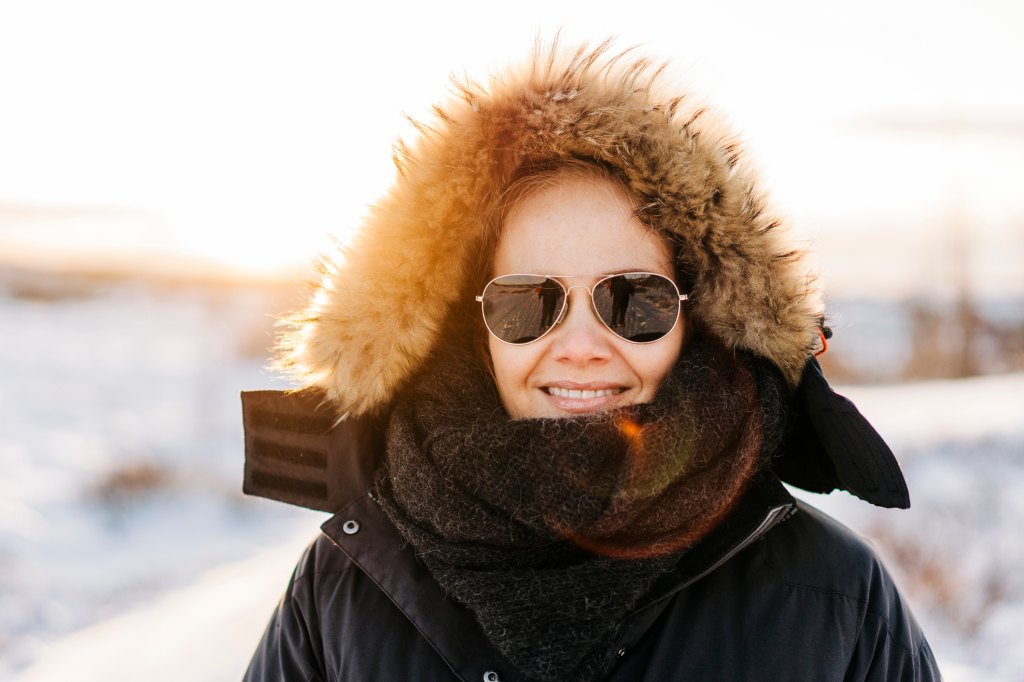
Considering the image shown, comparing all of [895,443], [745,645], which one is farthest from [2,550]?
[895,443]

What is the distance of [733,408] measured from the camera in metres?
1.53

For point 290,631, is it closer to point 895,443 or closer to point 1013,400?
point 895,443

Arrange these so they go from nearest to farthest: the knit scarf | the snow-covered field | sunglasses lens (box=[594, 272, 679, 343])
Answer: the knit scarf, sunglasses lens (box=[594, 272, 679, 343]), the snow-covered field

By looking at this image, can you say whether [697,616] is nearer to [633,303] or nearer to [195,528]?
[633,303]

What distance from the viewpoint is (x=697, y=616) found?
56.9 inches

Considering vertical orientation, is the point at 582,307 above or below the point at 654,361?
above

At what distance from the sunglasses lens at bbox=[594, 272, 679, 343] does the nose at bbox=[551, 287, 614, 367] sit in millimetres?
25

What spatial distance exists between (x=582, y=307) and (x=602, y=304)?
0.05 m

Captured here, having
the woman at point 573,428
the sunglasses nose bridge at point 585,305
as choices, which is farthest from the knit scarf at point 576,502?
the sunglasses nose bridge at point 585,305

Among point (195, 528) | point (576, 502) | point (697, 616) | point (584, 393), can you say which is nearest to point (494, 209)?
point (584, 393)

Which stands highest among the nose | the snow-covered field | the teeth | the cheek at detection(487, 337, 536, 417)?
the nose

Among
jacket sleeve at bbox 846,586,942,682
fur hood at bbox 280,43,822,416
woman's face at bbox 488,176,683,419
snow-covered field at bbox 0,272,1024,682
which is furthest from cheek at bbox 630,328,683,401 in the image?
snow-covered field at bbox 0,272,1024,682

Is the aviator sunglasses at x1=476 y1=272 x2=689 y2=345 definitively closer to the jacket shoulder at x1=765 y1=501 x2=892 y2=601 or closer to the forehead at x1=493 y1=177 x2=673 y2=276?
the forehead at x1=493 y1=177 x2=673 y2=276

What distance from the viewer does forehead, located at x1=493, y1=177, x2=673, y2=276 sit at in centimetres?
158
